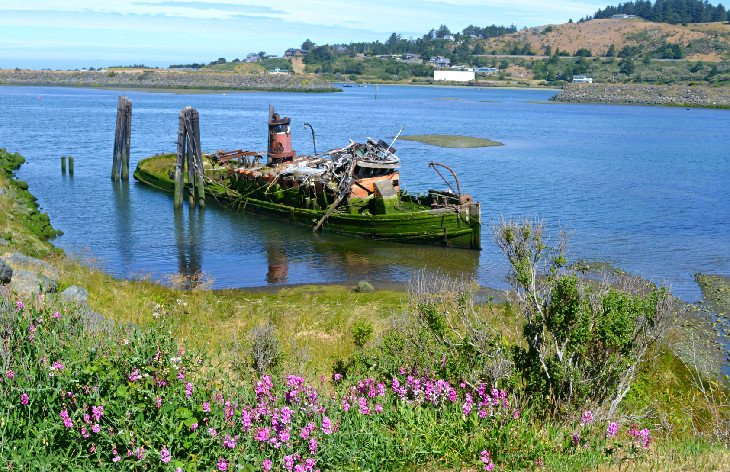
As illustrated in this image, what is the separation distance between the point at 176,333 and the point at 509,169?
42.2 m

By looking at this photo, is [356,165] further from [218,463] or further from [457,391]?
[218,463]

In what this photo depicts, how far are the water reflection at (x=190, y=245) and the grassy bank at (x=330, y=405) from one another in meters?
12.3

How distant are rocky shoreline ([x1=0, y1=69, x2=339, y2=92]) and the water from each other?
2879 inches

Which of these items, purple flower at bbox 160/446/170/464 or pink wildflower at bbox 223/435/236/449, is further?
pink wildflower at bbox 223/435/236/449

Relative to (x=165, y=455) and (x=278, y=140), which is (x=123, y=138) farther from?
(x=165, y=455)

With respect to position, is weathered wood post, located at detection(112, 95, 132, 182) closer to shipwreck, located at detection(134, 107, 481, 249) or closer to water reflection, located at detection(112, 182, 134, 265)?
water reflection, located at detection(112, 182, 134, 265)

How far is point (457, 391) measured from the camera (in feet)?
30.4

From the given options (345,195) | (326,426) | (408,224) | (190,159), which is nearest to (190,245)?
(345,195)

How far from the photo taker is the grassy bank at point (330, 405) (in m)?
7.18

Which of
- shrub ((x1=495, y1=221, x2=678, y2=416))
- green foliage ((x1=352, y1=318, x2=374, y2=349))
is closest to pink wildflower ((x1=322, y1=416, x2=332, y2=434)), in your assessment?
shrub ((x1=495, y1=221, x2=678, y2=416))

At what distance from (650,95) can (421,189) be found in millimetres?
113606

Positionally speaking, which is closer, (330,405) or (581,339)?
(330,405)

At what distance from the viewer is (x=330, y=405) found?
8.26 metres

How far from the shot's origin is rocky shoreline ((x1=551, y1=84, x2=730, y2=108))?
432ft
